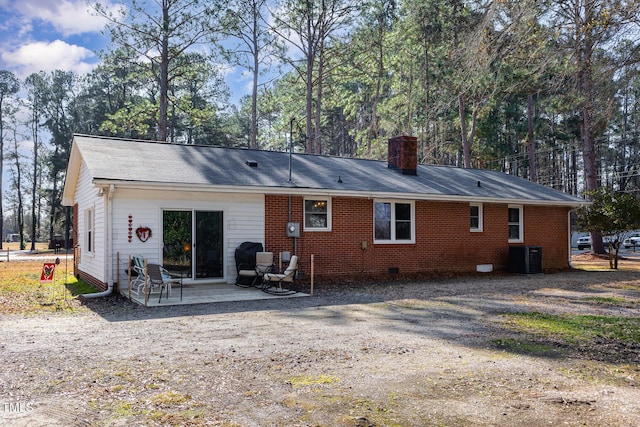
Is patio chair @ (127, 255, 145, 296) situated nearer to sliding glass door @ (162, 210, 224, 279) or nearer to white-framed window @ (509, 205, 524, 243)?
sliding glass door @ (162, 210, 224, 279)

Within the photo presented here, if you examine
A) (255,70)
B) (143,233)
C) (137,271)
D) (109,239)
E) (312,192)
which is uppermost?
(255,70)

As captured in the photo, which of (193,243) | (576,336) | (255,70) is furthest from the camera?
(255,70)

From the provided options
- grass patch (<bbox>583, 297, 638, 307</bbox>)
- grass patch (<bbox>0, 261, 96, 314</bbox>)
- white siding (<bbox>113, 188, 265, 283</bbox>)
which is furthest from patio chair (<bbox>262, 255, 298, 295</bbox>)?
grass patch (<bbox>583, 297, 638, 307</bbox>)

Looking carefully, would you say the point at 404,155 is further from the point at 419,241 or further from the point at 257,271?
the point at 257,271

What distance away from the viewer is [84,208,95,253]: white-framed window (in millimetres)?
13344

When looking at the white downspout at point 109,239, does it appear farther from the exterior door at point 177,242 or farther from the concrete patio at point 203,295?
the exterior door at point 177,242

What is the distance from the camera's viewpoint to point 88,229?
1395cm

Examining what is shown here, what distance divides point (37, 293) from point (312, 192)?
677cm

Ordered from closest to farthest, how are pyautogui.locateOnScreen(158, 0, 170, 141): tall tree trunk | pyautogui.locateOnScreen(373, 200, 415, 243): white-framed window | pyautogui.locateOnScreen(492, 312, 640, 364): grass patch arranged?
pyautogui.locateOnScreen(492, 312, 640, 364): grass patch
pyautogui.locateOnScreen(373, 200, 415, 243): white-framed window
pyautogui.locateOnScreen(158, 0, 170, 141): tall tree trunk

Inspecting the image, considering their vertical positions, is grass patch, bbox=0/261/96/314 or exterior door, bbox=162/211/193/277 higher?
exterior door, bbox=162/211/193/277

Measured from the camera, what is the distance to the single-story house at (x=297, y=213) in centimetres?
1127

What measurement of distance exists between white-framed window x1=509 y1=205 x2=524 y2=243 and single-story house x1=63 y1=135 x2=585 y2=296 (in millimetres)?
37

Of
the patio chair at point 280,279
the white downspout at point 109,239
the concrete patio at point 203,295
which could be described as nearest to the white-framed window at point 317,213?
the patio chair at point 280,279

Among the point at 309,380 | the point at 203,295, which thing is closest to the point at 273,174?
the point at 203,295
